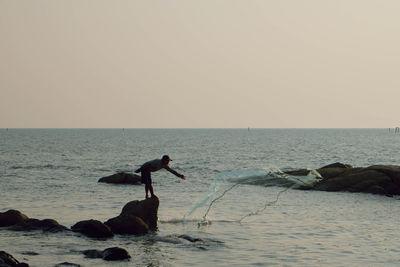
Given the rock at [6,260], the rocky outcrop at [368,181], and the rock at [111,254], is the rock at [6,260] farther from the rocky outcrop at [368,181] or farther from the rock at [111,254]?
the rocky outcrop at [368,181]

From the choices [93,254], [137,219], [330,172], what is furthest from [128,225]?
[330,172]

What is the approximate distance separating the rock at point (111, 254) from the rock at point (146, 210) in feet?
14.8

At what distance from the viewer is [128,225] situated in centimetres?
2014

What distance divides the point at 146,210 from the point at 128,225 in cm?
112

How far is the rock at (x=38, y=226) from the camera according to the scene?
20359mm

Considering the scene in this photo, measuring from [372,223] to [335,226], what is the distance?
2.07 meters

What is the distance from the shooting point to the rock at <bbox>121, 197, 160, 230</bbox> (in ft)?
68.8

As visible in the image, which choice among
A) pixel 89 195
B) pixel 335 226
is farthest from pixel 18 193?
pixel 335 226

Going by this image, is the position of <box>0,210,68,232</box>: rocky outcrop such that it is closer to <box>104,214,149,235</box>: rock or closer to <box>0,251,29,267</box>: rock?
<box>104,214,149,235</box>: rock

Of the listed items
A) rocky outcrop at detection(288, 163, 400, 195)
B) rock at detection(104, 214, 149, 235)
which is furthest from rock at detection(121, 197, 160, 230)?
rocky outcrop at detection(288, 163, 400, 195)

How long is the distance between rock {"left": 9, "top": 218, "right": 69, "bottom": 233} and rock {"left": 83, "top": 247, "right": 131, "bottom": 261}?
424cm

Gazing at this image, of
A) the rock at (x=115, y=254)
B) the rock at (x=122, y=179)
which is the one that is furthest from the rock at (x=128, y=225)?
the rock at (x=122, y=179)

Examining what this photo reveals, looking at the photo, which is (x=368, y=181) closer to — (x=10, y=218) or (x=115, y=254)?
(x=10, y=218)

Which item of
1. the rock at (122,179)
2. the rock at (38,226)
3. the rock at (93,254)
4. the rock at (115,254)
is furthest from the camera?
the rock at (122,179)
